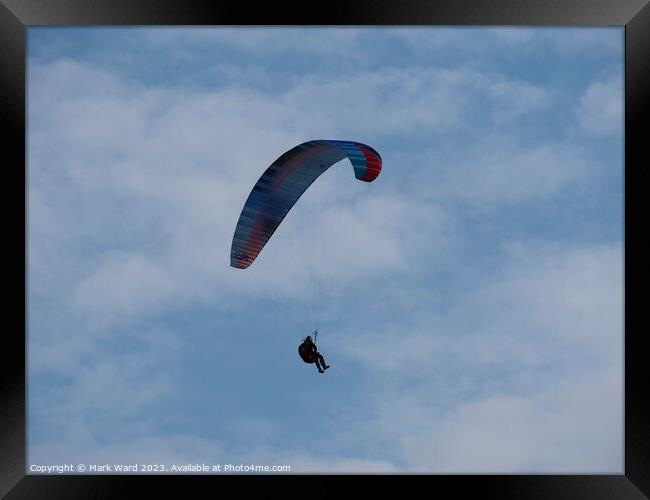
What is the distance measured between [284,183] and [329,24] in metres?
5.46

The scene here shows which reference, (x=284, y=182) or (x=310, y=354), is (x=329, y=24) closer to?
(x=284, y=182)

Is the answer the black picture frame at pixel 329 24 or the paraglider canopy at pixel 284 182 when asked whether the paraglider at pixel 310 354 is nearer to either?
the paraglider canopy at pixel 284 182

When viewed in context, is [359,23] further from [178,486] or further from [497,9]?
[178,486]

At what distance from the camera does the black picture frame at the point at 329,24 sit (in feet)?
51.1

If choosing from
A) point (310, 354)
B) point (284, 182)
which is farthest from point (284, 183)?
point (310, 354)

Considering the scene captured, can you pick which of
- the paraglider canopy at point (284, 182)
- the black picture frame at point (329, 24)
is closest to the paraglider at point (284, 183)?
the paraglider canopy at point (284, 182)

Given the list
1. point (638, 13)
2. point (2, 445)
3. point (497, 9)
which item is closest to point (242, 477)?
point (2, 445)

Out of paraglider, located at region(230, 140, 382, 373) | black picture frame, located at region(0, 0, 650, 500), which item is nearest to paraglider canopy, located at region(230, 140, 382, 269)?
paraglider, located at region(230, 140, 382, 373)

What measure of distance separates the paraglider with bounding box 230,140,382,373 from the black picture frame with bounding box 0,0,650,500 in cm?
462

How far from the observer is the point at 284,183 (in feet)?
67.1

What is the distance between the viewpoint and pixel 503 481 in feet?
51.2

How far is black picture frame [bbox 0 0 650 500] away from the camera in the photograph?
15578mm

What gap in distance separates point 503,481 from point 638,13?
8699 millimetres

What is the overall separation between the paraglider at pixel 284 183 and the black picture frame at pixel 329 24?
15.1 feet
